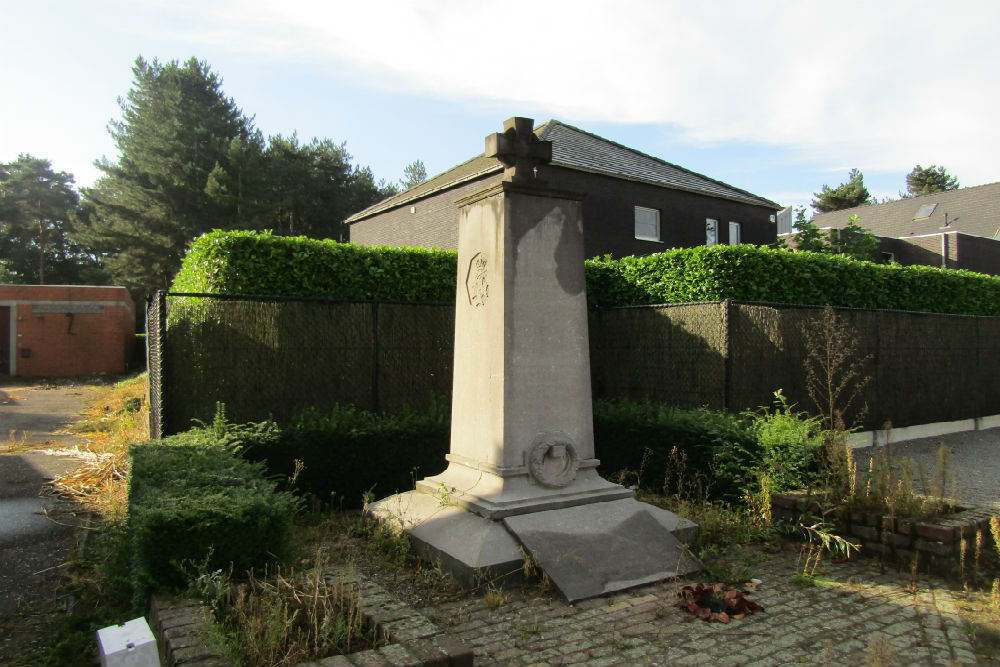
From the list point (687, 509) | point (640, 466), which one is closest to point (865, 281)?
point (640, 466)

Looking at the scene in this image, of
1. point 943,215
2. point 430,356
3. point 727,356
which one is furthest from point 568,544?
point 943,215

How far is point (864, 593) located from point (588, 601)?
1.83 metres

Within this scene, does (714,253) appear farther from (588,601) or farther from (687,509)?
(588,601)

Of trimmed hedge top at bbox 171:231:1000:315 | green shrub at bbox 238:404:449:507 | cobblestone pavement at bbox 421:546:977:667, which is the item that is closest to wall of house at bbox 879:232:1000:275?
trimmed hedge top at bbox 171:231:1000:315

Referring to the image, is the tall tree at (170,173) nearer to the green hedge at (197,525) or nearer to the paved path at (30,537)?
the paved path at (30,537)

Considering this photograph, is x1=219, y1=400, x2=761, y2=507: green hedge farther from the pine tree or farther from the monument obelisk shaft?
the pine tree

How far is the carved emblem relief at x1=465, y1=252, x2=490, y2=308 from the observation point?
5.41 metres

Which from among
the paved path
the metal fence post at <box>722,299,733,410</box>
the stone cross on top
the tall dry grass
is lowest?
the paved path

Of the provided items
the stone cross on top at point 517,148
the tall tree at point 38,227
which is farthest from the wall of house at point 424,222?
the tall tree at point 38,227

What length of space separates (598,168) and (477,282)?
14.1m

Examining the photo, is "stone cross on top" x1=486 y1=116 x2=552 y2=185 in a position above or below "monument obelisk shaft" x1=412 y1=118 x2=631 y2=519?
above

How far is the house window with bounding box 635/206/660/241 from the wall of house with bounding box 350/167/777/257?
0.13 m

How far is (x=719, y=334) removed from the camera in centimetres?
848

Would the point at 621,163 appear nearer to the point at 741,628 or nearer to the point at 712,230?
the point at 712,230
